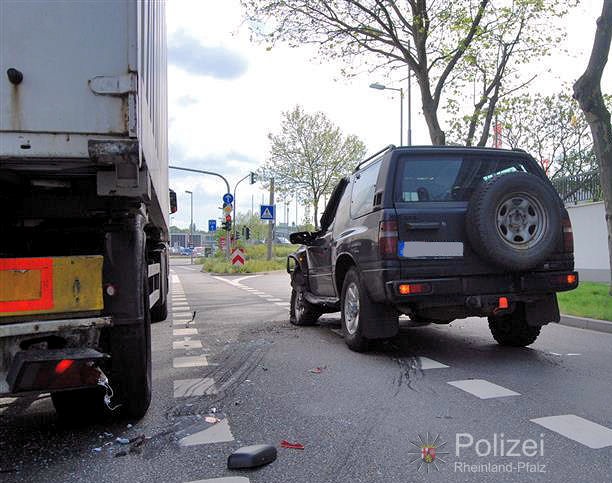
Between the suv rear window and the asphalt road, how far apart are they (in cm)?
171

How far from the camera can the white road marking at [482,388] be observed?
4277 millimetres

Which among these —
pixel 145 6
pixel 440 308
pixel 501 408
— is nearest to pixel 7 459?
pixel 145 6

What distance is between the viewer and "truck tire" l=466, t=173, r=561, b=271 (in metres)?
5.02

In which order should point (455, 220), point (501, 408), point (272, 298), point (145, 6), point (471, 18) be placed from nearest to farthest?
point (145, 6) → point (501, 408) → point (455, 220) → point (272, 298) → point (471, 18)

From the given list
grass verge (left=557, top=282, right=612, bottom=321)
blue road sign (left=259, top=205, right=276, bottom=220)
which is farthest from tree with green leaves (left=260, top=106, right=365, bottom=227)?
grass verge (left=557, top=282, right=612, bottom=321)

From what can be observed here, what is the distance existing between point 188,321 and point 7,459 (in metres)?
6.01

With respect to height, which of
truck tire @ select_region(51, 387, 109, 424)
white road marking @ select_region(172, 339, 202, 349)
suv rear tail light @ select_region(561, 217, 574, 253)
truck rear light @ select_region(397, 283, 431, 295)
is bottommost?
white road marking @ select_region(172, 339, 202, 349)

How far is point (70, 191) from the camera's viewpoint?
3465 mm

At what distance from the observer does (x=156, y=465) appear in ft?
10.1

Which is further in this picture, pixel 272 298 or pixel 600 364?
pixel 272 298

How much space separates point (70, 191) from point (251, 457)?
2020 mm

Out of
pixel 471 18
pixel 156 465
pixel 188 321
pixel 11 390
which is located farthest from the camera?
pixel 471 18

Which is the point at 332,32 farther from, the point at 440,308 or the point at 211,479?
the point at 211,479

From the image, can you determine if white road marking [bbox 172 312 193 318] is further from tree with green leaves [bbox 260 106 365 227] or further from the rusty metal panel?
tree with green leaves [bbox 260 106 365 227]
